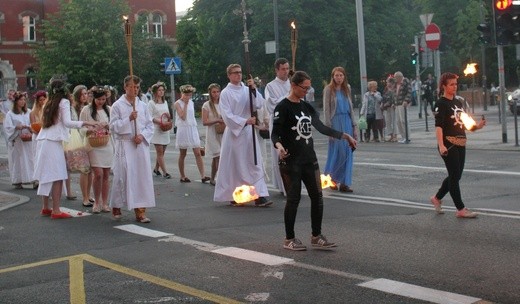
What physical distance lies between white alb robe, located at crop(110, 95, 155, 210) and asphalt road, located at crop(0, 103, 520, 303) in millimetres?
368

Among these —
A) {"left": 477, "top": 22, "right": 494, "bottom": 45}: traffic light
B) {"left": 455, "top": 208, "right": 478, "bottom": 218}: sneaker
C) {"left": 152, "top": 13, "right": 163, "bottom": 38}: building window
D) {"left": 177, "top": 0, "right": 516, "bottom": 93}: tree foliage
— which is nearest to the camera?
{"left": 455, "top": 208, "right": 478, "bottom": 218}: sneaker

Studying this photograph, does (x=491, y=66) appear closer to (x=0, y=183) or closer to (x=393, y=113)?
(x=393, y=113)

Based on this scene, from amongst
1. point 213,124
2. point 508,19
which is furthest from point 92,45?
point 213,124

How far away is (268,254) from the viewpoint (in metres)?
8.56

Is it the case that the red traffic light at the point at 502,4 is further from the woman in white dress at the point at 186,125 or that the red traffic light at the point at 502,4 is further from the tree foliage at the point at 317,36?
the tree foliage at the point at 317,36

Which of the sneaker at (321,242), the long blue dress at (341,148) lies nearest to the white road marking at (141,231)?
the sneaker at (321,242)

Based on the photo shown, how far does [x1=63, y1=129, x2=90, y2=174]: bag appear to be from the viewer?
12.4 meters

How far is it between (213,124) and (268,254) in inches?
275

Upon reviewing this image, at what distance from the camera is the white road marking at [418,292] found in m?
6.49

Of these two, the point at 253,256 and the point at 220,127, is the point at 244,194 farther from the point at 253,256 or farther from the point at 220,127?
the point at 253,256

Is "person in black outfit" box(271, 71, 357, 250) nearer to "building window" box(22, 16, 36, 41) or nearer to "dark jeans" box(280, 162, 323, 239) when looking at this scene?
"dark jeans" box(280, 162, 323, 239)

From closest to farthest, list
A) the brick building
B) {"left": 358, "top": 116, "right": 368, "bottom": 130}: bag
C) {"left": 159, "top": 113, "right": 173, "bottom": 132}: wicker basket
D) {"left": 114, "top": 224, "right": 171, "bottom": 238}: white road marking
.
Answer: {"left": 114, "top": 224, "right": 171, "bottom": 238}: white road marking → {"left": 159, "top": 113, "right": 173, "bottom": 132}: wicker basket → {"left": 358, "top": 116, "right": 368, "bottom": 130}: bag → the brick building

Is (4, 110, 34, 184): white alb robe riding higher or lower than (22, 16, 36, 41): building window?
lower

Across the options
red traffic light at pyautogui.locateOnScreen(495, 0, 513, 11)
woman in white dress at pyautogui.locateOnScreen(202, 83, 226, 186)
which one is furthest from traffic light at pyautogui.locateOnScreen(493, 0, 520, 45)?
woman in white dress at pyautogui.locateOnScreen(202, 83, 226, 186)
